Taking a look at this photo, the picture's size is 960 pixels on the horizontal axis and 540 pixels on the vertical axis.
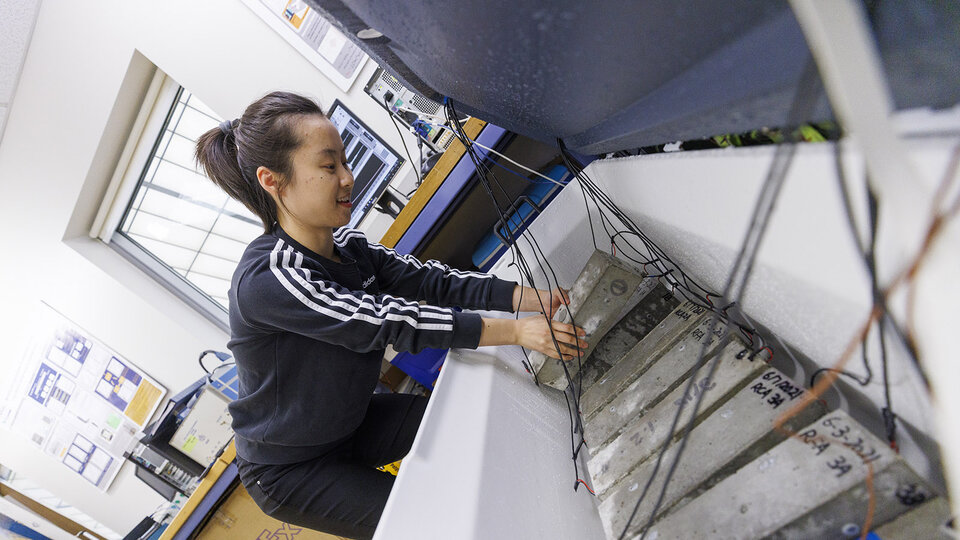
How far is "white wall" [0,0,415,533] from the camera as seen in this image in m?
2.39

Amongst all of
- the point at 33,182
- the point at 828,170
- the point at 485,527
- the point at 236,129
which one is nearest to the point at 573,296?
the point at 485,527

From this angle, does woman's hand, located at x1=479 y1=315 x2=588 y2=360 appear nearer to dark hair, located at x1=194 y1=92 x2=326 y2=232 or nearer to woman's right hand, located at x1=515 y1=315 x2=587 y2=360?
woman's right hand, located at x1=515 y1=315 x2=587 y2=360

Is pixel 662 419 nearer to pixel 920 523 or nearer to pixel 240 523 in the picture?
pixel 920 523

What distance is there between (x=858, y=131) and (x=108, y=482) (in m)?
4.11

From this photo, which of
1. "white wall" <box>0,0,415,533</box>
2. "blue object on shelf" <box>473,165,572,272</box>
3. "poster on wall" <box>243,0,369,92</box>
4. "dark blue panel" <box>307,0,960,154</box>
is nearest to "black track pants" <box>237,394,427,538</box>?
"blue object on shelf" <box>473,165,572,272</box>

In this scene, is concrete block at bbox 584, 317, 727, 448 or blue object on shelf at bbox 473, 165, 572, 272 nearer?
concrete block at bbox 584, 317, 727, 448

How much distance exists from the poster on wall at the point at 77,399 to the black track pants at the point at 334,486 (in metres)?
2.37

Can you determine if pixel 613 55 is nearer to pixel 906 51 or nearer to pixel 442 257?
pixel 906 51

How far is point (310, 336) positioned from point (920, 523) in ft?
2.79

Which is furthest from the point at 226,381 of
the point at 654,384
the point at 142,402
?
the point at 654,384

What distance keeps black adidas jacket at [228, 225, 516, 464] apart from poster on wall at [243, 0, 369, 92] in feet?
4.88

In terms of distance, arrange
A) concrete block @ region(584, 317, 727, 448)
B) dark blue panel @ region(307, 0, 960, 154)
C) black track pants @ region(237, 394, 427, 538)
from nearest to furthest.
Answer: dark blue panel @ region(307, 0, 960, 154)
concrete block @ region(584, 317, 727, 448)
black track pants @ region(237, 394, 427, 538)

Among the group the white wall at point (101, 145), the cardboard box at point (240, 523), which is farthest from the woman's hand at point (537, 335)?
the white wall at point (101, 145)

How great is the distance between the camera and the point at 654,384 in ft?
2.79
